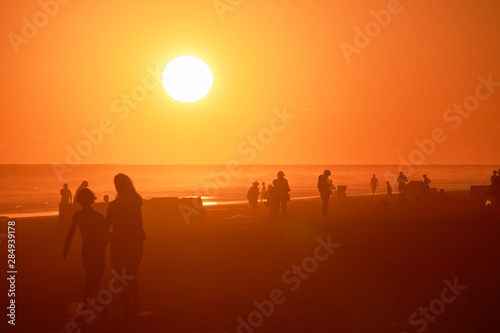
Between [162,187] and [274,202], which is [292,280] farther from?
[162,187]

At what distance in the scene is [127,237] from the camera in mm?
9023

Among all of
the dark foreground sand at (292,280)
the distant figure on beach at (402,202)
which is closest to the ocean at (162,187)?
the distant figure on beach at (402,202)

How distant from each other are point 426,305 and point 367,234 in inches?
360

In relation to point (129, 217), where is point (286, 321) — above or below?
below

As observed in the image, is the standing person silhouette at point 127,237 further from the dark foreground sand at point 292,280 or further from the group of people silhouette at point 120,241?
the dark foreground sand at point 292,280

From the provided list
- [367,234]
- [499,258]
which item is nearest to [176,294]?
[499,258]

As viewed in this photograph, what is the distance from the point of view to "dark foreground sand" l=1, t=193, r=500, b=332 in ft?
28.0

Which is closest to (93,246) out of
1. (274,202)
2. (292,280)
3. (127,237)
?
(127,237)

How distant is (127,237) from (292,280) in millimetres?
3867

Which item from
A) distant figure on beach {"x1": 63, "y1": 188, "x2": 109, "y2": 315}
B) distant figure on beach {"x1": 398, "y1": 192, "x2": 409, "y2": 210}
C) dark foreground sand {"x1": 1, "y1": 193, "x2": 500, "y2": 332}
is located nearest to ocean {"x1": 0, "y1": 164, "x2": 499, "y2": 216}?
distant figure on beach {"x1": 398, "y1": 192, "x2": 409, "y2": 210}

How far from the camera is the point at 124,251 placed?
903 centimetres

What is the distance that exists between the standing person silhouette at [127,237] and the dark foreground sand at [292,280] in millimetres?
352

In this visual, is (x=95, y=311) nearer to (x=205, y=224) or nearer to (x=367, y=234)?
(x=367, y=234)

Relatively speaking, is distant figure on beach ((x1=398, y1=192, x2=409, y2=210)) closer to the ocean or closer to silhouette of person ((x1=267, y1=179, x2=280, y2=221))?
silhouette of person ((x1=267, y1=179, x2=280, y2=221))
